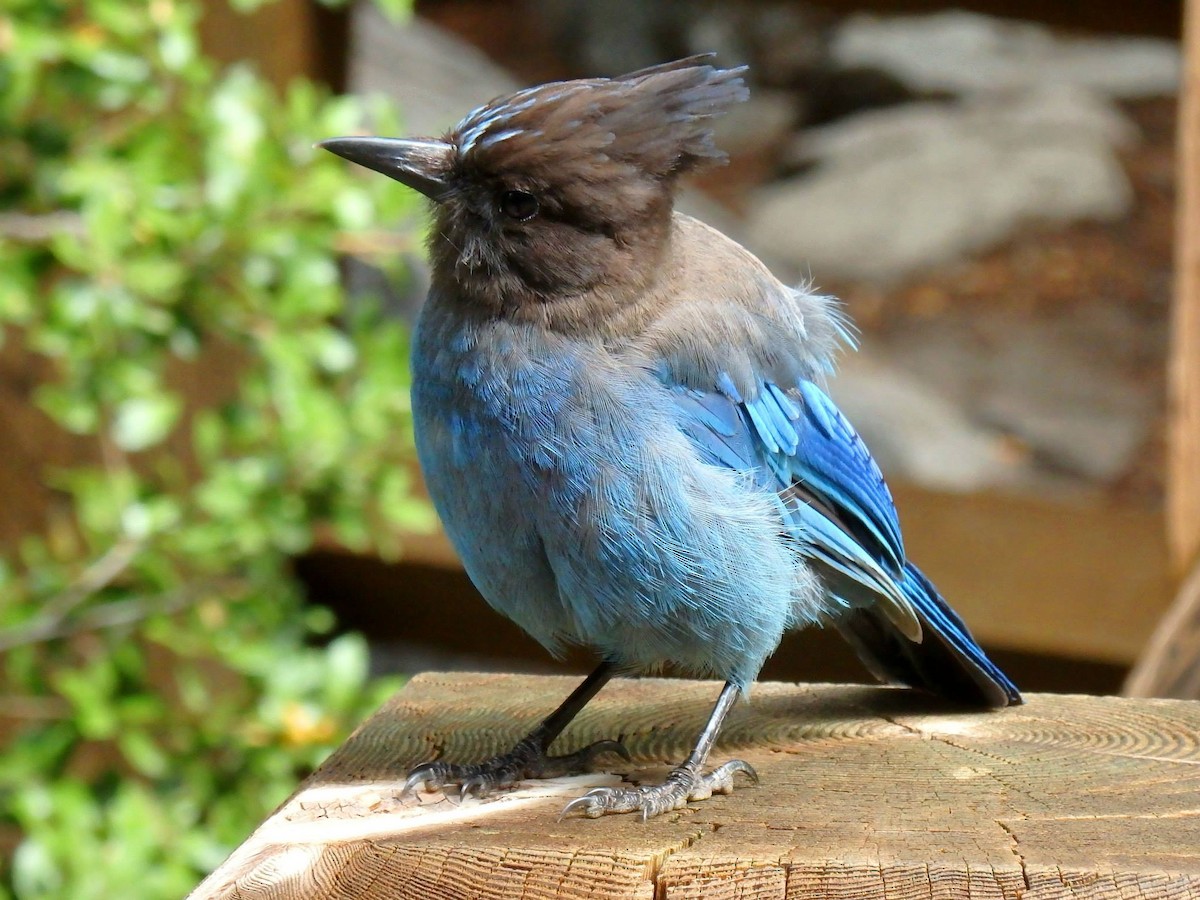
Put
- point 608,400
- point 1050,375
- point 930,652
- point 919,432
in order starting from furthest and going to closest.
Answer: point 1050,375, point 919,432, point 930,652, point 608,400

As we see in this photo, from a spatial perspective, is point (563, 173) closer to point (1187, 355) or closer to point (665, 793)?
point (665, 793)

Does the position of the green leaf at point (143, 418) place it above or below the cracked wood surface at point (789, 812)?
above

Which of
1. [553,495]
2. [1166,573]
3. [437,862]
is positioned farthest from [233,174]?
[1166,573]

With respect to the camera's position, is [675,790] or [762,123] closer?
[675,790]

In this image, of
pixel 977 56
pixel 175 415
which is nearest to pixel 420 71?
pixel 175 415

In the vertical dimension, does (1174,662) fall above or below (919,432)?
above

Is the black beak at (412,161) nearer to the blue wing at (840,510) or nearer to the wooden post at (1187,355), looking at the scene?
the blue wing at (840,510)

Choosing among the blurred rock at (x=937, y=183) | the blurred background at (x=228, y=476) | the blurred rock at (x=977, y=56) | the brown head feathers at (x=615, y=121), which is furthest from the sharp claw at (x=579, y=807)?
the blurred rock at (x=977, y=56)

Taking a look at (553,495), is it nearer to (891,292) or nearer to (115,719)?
(115,719)
